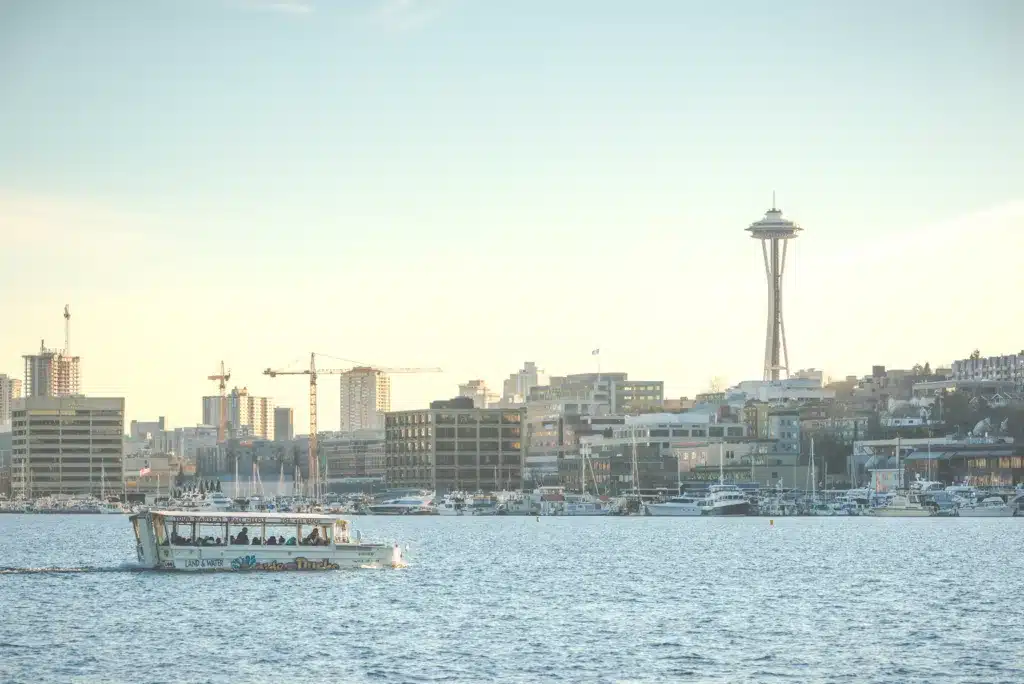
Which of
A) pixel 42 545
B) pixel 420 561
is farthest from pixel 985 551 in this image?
pixel 42 545

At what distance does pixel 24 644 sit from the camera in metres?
85.2

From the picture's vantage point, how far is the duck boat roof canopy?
396 feet

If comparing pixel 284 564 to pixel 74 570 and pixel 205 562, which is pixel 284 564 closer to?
pixel 205 562

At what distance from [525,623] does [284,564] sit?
30492 millimetres

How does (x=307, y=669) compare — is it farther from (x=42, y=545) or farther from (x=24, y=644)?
(x=42, y=545)

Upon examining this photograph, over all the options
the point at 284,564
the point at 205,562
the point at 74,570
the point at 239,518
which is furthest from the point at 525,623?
the point at 74,570

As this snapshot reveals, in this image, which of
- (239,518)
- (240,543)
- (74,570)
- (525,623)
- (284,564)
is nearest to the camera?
(525,623)

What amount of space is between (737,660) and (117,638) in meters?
27.9

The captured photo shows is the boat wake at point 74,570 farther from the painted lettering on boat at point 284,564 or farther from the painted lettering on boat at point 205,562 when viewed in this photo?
the painted lettering on boat at point 284,564

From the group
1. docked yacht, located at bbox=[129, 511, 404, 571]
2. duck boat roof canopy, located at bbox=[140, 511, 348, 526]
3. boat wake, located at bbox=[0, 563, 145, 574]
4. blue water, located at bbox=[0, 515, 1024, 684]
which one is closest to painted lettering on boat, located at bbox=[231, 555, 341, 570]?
docked yacht, located at bbox=[129, 511, 404, 571]

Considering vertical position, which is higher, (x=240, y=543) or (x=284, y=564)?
(x=240, y=543)

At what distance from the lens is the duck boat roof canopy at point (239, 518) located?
121 metres

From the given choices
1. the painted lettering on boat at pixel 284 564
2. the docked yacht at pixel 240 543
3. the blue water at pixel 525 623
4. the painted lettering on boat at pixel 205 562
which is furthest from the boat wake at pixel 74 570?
the painted lettering on boat at pixel 284 564

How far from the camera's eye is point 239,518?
122875mm
